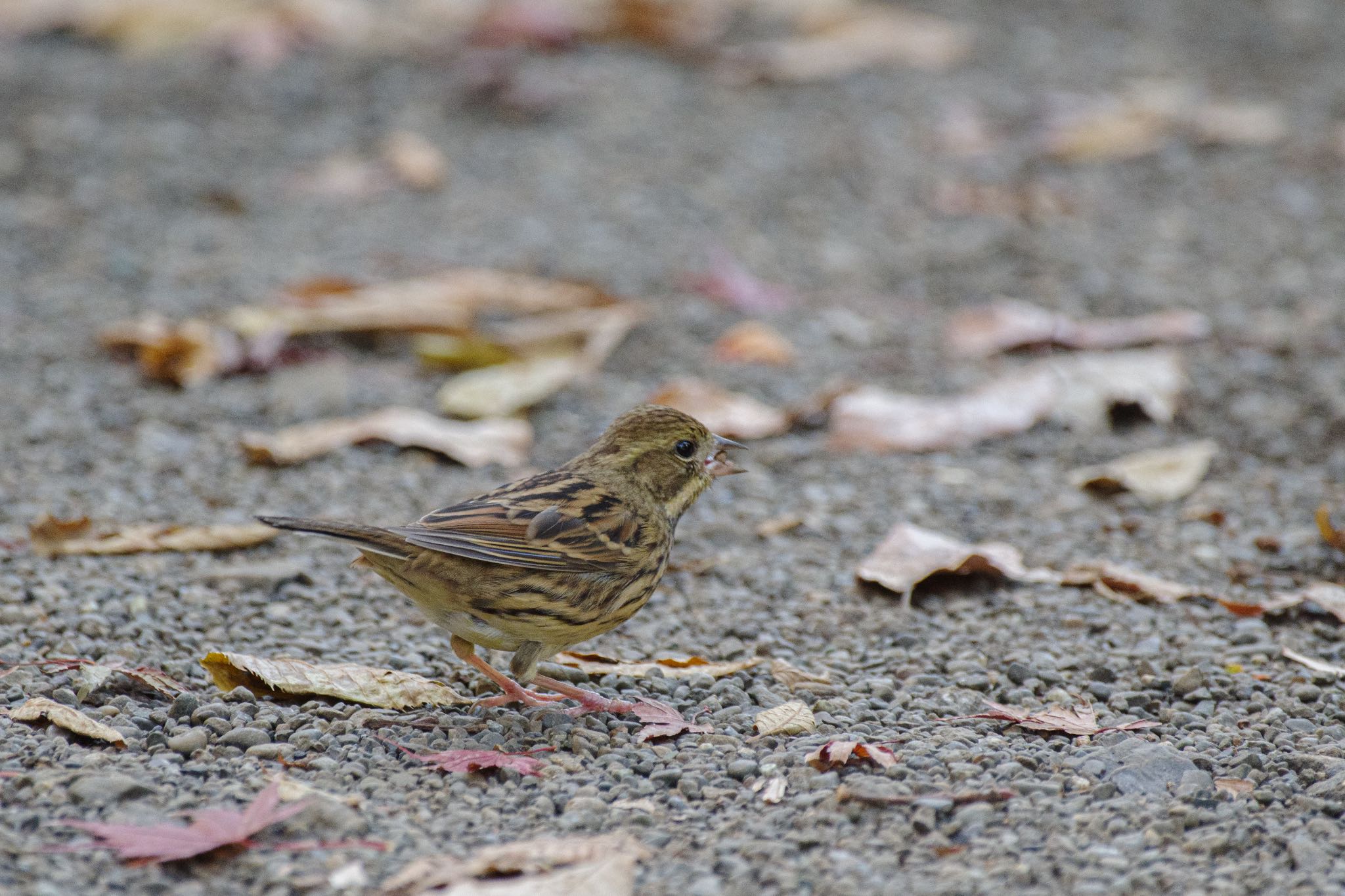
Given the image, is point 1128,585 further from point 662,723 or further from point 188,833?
point 188,833

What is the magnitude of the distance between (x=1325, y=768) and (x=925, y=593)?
5.45 ft

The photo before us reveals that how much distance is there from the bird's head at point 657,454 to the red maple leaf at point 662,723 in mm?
835

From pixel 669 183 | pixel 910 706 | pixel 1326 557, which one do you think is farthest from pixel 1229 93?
pixel 910 706

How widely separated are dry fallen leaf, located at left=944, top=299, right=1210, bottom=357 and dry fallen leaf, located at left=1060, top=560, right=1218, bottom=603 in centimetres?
241

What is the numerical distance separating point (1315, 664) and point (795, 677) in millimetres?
1577

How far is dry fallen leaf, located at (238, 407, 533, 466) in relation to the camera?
6445 mm

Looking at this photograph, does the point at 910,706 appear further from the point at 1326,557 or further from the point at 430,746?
the point at 1326,557

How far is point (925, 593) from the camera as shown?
542 centimetres

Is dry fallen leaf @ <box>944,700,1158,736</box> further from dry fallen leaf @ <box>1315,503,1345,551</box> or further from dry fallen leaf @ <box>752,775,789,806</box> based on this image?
dry fallen leaf @ <box>1315,503,1345,551</box>

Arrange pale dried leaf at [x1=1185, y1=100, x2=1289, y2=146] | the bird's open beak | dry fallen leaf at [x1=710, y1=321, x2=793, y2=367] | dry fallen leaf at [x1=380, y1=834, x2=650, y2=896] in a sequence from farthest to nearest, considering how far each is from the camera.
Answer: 1. pale dried leaf at [x1=1185, y1=100, x2=1289, y2=146]
2. dry fallen leaf at [x1=710, y1=321, x2=793, y2=367]
3. the bird's open beak
4. dry fallen leaf at [x1=380, y1=834, x2=650, y2=896]

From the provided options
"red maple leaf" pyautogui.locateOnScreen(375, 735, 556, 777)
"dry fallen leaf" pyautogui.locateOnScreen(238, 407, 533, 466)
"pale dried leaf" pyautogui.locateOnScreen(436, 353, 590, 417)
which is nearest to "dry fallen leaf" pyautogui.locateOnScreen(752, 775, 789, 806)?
"red maple leaf" pyautogui.locateOnScreen(375, 735, 556, 777)

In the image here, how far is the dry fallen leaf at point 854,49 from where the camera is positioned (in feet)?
38.2

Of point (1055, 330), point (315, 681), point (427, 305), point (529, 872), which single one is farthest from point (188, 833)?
point (1055, 330)

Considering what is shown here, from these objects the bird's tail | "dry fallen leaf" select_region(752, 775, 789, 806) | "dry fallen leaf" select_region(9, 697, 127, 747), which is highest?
the bird's tail
